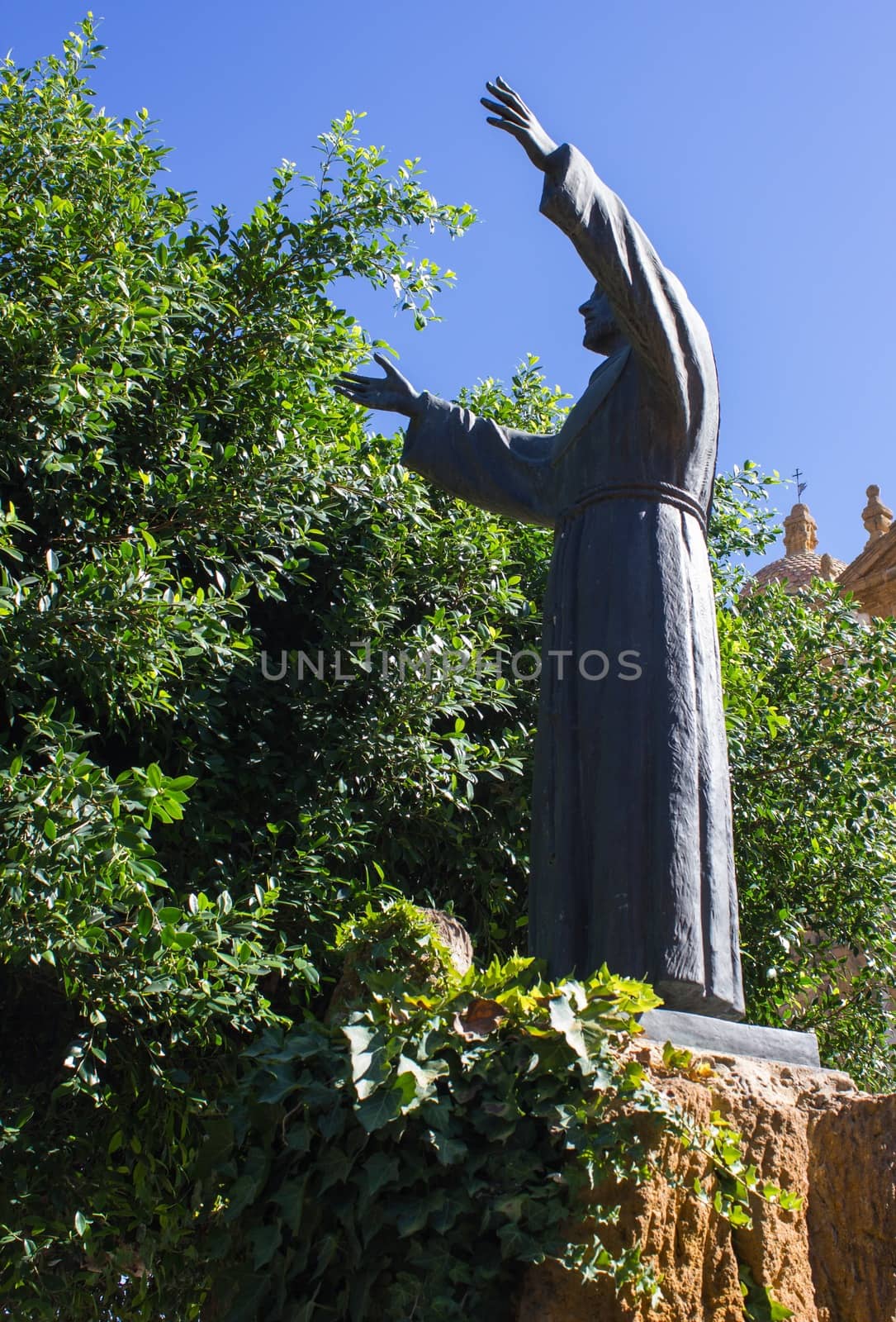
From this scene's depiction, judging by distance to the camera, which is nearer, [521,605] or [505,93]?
[505,93]

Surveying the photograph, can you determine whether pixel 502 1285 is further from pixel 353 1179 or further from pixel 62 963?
pixel 62 963

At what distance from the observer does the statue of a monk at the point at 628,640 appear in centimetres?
380

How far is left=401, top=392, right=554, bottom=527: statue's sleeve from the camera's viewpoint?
194 inches

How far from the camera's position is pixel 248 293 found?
275 inches

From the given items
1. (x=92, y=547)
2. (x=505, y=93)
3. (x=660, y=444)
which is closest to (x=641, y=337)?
(x=660, y=444)

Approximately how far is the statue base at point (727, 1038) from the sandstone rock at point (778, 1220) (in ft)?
0.26

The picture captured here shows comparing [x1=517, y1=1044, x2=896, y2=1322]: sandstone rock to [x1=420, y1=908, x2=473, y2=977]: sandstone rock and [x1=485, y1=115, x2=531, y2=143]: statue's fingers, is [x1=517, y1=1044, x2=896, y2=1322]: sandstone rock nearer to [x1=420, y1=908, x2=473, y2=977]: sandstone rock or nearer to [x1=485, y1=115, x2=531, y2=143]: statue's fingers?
[x1=420, y1=908, x2=473, y2=977]: sandstone rock

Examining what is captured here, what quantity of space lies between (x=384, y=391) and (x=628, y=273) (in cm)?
126

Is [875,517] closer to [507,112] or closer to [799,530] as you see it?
[799,530]

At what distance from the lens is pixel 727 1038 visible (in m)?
3.58

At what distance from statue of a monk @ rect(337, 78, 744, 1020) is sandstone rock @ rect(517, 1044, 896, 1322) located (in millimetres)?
407

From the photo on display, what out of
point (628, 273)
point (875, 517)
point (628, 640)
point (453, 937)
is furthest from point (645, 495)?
point (875, 517)

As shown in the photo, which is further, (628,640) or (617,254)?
(617,254)

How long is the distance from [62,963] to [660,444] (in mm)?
2841
